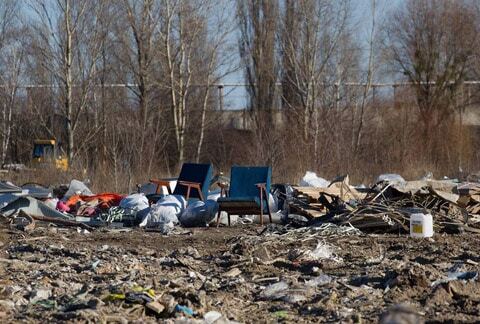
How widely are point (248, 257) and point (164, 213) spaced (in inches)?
152

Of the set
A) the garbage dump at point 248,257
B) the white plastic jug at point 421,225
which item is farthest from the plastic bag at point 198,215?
the white plastic jug at point 421,225

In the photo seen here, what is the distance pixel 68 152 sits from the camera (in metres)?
27.4

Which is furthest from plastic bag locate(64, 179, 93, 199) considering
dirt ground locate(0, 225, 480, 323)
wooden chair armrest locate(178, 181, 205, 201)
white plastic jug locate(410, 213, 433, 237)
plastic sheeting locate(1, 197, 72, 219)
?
white plastic jug locate(410, 213, 433, 237)

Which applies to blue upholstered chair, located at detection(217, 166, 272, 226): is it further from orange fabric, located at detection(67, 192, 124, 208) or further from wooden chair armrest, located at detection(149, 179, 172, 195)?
orange fabric, located at detection(67, 192, 124, 208)

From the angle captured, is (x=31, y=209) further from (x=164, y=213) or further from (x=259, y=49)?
(x=259, y=49)

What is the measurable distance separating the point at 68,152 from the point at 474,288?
22.1 metres

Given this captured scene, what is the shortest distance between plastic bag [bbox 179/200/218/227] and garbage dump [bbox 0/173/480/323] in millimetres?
16

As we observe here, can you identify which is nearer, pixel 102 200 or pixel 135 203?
pixel 135 203

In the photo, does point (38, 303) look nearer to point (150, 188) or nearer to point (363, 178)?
point (150, 188)

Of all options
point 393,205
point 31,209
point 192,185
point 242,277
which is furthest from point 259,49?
point 242,277

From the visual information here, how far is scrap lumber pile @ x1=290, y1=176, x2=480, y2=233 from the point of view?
10594 mm

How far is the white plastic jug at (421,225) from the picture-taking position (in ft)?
32.7

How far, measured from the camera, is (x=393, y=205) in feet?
36.3

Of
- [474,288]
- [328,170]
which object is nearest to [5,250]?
[474,288]
